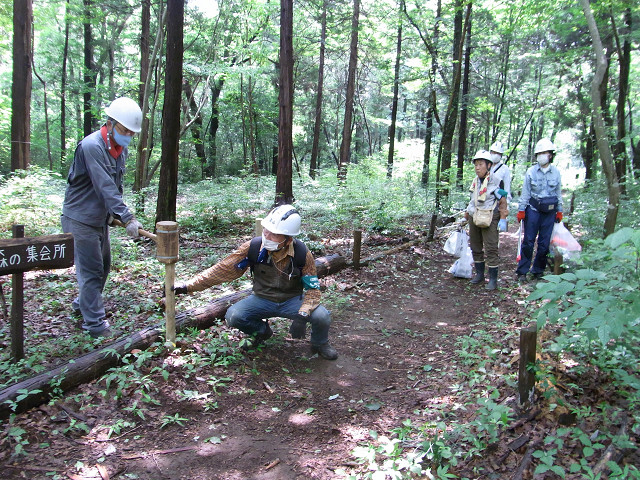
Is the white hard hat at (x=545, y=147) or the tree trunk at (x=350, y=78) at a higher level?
the tree trunk at (x=350, y=78)

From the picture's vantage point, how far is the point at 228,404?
3738mm

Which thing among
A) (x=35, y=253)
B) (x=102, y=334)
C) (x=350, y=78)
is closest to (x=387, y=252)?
(x=102, y=334)

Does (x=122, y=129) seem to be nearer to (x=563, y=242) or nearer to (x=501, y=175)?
(x=501, y=175)

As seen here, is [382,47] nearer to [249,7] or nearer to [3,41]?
[249,7]

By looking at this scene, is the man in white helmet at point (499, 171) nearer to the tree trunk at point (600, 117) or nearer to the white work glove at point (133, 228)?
the tree trunk at point (600, 117)

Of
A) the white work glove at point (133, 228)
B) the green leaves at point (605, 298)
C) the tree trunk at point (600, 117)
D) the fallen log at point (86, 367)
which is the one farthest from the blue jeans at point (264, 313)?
the tree trunk at point (600, 117)

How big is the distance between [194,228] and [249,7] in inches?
448

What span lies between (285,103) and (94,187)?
21.4ft

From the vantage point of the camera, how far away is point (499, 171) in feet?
23.1

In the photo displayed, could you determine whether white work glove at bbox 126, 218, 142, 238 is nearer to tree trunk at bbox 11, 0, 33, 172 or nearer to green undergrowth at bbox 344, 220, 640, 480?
green undergrowth at bbox 344, 220, 640, 480

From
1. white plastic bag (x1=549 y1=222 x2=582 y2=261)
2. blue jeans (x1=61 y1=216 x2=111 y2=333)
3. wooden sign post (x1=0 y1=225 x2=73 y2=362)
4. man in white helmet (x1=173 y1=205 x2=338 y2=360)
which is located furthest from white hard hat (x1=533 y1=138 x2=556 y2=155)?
wooden sign post (x1=0 y1=225 x2=73 y2=362)

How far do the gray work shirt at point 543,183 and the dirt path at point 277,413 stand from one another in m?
2.19

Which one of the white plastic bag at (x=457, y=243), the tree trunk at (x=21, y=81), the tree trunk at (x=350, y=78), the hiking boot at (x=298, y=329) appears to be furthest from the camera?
the tree trunk at (x=350, y=78)

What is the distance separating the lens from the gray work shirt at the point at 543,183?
22.4ft
